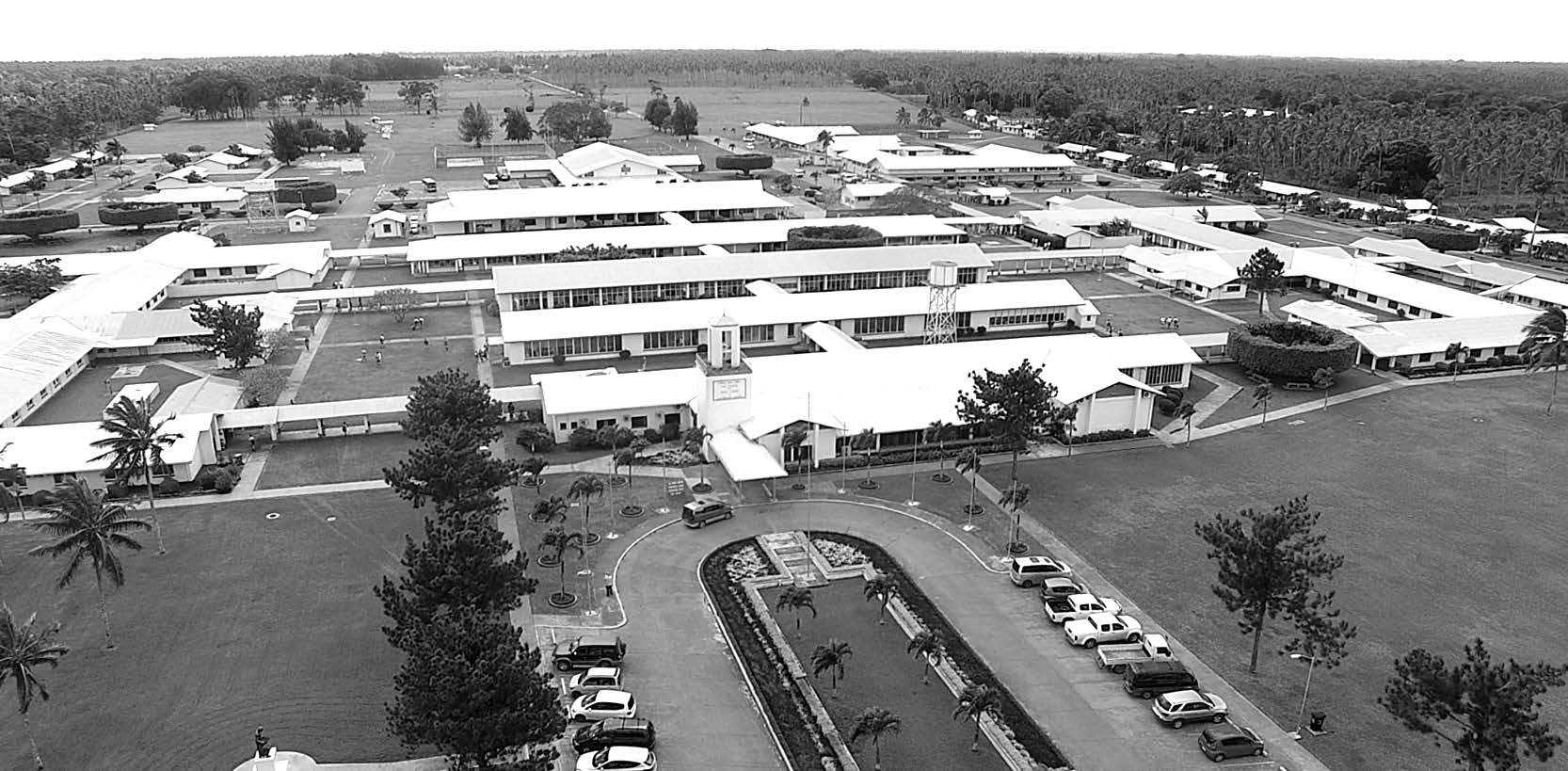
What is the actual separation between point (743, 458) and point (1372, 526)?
2075 cm

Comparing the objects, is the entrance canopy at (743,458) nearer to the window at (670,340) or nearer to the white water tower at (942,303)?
the window at (670,340)

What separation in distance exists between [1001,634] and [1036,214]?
201 ft

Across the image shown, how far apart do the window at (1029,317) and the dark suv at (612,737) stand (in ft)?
128

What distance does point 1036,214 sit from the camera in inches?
3241

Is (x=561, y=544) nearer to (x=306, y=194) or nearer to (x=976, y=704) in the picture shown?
(x=976, y=704)

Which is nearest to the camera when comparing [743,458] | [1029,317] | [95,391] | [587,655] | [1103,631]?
[587,655]

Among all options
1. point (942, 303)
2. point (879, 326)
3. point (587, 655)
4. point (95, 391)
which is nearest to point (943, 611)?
point (587, 655)

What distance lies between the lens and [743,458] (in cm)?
3516

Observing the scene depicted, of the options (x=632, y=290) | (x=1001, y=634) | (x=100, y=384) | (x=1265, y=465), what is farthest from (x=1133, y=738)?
(x=100, y=384)

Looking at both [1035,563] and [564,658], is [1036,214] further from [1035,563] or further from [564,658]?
Result: [564,658]

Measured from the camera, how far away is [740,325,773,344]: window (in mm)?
52125

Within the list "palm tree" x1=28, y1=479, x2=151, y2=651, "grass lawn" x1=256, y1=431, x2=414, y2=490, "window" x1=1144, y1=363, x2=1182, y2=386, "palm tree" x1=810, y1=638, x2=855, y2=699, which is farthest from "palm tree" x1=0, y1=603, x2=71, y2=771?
"window" x1=1144, y1=363, x2=1182, y2=386

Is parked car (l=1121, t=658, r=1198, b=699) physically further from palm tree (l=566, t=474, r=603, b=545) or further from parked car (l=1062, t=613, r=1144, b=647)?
palm tree (l=566, t=474, r=603, b=545)

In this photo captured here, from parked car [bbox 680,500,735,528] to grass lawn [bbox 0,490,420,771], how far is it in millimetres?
8681
